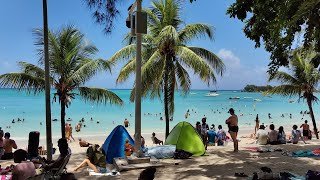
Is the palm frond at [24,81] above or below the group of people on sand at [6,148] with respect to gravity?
above

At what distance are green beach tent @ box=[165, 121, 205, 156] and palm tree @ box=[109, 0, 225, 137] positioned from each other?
273 centimetres

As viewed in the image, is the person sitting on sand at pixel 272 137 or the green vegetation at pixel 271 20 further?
the person sitting on sand at pixel 272 137

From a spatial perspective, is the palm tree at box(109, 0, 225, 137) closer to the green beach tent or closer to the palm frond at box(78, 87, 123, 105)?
the palm frond at box(78, 87, 123, 105)

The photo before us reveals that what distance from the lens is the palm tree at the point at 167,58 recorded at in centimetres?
1338

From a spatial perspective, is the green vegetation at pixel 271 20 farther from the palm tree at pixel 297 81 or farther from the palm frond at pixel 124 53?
the palm tree at pixel 297 81

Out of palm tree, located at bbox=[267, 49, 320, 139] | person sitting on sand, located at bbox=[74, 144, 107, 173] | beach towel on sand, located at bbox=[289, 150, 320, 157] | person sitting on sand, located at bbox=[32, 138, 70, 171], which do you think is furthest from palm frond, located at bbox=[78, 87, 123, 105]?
palm tree, located at bbox=[267, 49, 320, 139]

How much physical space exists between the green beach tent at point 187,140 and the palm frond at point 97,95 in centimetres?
353

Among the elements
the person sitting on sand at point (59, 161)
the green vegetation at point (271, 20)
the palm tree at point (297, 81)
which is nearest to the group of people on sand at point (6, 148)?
the person sitting on sand at point (59, 161)

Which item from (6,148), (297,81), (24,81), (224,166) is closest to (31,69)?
(24,81)

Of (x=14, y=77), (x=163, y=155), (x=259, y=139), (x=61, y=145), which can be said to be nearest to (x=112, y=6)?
(x=61, y=145)

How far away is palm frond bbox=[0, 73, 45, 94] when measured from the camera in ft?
38.6

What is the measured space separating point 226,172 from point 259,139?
6039 millimetres

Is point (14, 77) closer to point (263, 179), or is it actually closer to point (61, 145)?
point (61, 145)

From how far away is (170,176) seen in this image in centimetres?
793
